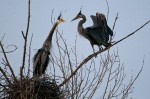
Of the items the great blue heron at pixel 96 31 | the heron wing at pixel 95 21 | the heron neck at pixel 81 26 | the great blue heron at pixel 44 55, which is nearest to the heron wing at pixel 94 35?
the great blue heron at pixel 96 31

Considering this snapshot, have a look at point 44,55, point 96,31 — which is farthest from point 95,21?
point 44,55

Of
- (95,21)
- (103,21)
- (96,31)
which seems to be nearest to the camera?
(103,21)

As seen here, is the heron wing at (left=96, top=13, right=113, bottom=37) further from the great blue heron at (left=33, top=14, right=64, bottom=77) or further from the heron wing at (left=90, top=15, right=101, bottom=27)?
the great blue heron at (left=33, top=14, right=64, bottom=77)

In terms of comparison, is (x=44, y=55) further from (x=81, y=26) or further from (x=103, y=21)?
(x=103, y=21)


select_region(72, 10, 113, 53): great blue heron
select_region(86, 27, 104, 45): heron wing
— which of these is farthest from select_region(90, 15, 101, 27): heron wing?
select_region(86, 27, 104, 45): heron wing

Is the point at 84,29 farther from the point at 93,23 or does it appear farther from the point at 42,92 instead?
the point at 42,92

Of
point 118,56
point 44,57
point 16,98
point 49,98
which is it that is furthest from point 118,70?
point 44,57

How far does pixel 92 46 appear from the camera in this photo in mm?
7781

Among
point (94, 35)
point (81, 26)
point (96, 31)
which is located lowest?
point (94, 35)

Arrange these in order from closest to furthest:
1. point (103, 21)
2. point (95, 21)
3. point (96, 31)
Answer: point (103, 21) < point (96, 31) < point (95, 21)

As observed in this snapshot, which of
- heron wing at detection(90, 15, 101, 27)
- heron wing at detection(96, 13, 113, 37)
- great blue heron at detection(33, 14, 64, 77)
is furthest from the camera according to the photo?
heron wing at detection(90, 15, 101, 27)

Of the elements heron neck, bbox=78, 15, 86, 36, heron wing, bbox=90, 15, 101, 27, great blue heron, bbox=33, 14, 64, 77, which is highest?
heron wing, bbox=90, 15, 101, 27

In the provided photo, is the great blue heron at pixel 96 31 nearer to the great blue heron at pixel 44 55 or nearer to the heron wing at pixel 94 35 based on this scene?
the heron wing at pixel 94 35

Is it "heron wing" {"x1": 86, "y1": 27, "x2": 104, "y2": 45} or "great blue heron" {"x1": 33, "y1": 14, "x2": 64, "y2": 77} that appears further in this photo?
"great blue heron" {"x1": 33, "y1": 14, "x2": 64, "y2": 77}
